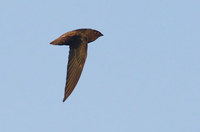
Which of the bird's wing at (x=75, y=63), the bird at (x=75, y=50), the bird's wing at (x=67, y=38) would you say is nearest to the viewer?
the bird's wing at (x=75, y=63)

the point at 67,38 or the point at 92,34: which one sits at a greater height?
the point at 92,34

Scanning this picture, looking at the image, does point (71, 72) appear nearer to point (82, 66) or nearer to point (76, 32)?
point (82, 66)

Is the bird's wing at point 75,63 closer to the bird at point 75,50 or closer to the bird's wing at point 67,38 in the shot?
the bird at point 75,50

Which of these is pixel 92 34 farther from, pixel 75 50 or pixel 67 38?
pixel 75 50

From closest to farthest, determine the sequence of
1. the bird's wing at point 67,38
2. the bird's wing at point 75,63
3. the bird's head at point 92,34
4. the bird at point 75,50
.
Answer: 1. the bird's wing at point 75,63
2. the bird at point 75,50
3. the bird's wing at point 67,38
4. the bird's head at point 92,34

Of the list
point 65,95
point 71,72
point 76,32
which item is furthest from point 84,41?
point 65,95

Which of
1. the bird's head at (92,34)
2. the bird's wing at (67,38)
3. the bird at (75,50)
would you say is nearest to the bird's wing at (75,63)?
the bird at (75,50)

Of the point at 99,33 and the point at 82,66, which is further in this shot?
the point at 99,33

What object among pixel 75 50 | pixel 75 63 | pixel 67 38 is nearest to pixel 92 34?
pixel 67 38
